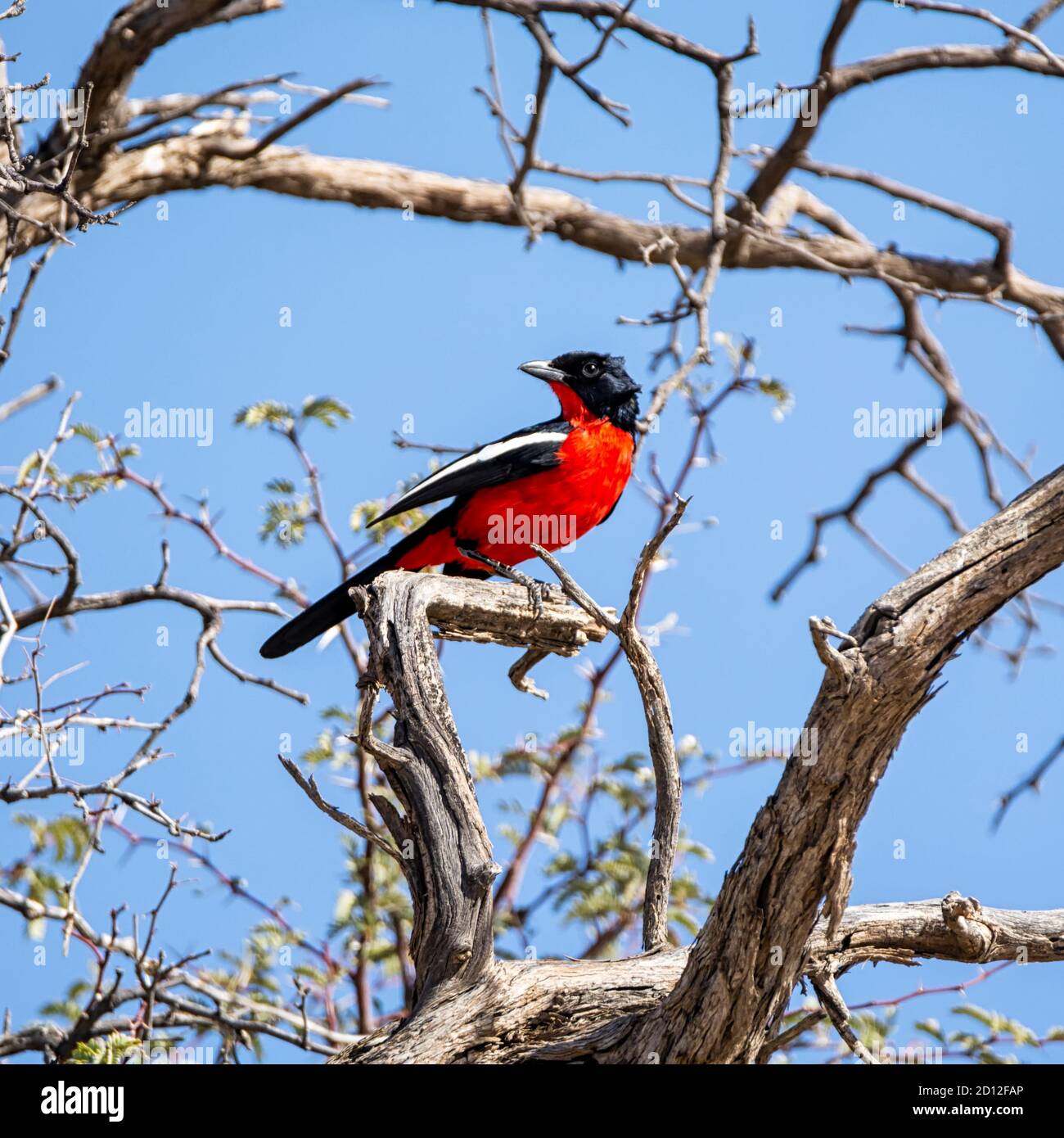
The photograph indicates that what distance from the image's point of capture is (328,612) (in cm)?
511

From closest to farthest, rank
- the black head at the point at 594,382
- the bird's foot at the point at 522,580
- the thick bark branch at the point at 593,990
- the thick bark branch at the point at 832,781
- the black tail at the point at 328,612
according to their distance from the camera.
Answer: the thick bark branch at the point at 832,781, the thick bark branch at the point at 593,990, the bird's foot at the point at 522,580, the black tail at the point at 328,612, the black head at the point at 594,382

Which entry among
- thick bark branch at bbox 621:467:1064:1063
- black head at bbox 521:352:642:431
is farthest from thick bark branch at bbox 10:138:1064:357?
thick bark branch at bbox 621:467:1064:1063

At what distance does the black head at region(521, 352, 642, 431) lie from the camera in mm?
5949

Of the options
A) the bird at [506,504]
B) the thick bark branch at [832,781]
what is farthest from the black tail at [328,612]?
the thick bark branch at [832,781]

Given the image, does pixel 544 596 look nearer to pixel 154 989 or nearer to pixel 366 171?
pixel 154 989

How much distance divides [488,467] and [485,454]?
0.46ft

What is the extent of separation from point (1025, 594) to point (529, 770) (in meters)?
2.61

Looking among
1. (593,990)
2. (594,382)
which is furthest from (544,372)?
(593,990)

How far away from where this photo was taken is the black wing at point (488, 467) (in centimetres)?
524

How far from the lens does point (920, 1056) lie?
461 centimetres

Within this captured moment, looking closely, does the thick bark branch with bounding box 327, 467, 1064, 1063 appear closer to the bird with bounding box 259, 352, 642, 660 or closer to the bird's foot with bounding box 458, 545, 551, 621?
the bird's foot with bounding box 458, 545, 551, 621

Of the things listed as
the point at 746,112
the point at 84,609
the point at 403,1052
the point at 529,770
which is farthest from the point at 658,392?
the point at 403,1052

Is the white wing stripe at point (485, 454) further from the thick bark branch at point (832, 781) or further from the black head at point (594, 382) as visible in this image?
the thick bark branch at point (832, 781)

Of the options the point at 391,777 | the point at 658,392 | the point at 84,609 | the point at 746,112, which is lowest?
the point at 391,777
